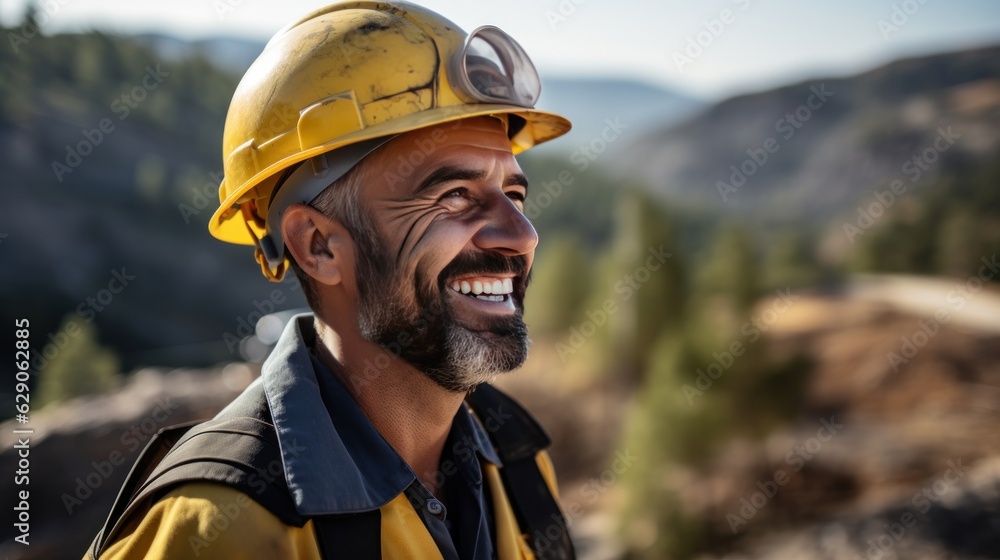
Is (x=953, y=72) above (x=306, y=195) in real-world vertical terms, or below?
below

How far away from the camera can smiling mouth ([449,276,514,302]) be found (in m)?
2.13

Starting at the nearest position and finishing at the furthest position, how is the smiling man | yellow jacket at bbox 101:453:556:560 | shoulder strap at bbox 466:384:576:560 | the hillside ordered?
yellow jacket at bbox 101:453:556:560
the smiling man
shoulder strap at bbox 466:384:576:560
the hillside

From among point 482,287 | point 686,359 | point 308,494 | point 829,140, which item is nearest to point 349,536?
point 308,494

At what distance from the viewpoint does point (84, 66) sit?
1709 inches

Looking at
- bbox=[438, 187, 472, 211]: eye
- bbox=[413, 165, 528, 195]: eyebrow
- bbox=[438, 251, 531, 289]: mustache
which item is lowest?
bbox=[438, 251, 531, 289]: mustache

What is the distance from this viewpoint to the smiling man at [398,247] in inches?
80.1

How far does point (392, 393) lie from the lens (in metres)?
2.15

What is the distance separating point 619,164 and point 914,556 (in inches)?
3100

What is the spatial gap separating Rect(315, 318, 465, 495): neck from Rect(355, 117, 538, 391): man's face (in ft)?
0.18

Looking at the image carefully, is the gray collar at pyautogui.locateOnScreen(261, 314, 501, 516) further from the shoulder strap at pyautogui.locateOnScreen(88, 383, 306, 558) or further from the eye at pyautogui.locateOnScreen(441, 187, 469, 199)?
the eye at pyautogui.locateOnScreen(441, 187, 469, 199)

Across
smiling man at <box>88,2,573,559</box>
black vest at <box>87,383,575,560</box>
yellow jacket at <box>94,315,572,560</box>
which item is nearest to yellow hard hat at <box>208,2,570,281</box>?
smiling man at <box>88,2,573,559</box>

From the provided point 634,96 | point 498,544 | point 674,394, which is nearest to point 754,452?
point 674,394

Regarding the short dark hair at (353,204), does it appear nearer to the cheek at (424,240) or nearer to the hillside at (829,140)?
the cheek at (424,240)

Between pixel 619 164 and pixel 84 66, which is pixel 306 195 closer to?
pixel 84 66
